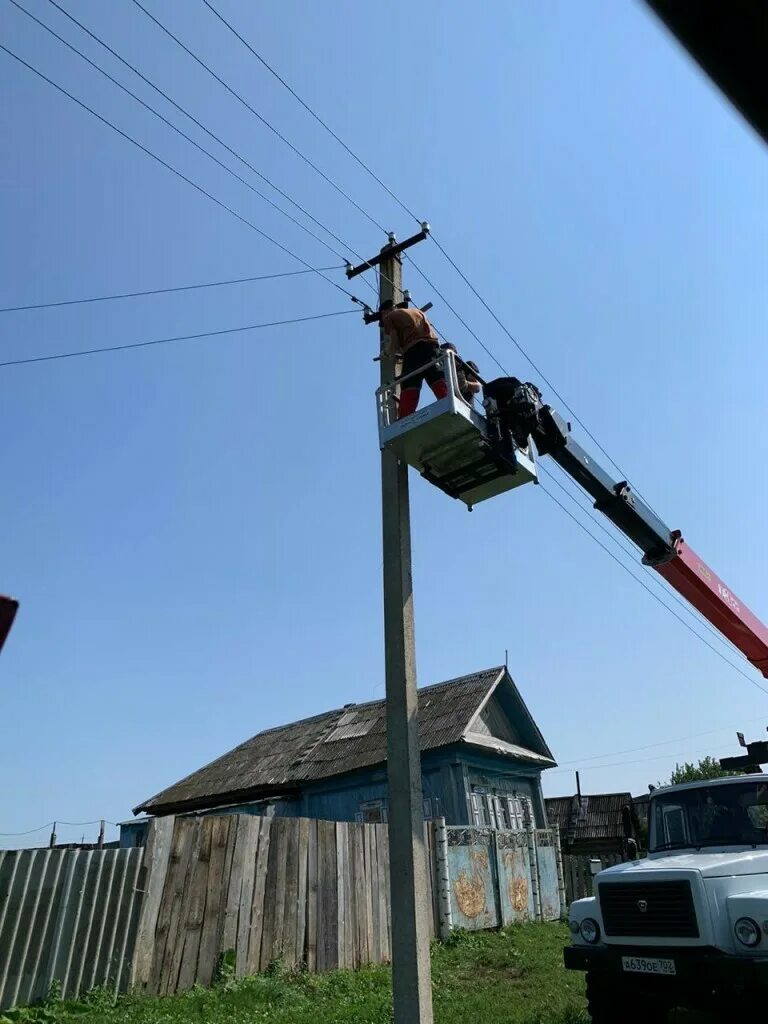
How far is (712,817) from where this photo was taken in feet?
27.2

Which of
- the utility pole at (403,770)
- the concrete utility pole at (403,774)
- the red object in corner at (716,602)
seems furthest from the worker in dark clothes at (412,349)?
the red object in corner at (716,602)

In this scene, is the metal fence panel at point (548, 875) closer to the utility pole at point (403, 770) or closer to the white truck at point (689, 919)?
the white truck at point (689, 919)

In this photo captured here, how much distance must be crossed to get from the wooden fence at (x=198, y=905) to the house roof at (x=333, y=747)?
240 inches

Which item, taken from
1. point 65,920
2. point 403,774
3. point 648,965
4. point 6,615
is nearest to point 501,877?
point 648,965

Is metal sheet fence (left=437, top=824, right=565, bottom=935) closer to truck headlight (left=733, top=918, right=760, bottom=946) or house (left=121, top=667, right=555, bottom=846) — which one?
house (left=121, top=667, right=555, bottom=846)

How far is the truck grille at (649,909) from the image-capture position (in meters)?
6.98

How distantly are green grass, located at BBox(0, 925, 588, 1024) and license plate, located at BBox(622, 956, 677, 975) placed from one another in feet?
4.76

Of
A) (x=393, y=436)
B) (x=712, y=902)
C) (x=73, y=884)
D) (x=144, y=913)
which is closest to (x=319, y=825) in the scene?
(x=144, y=913)

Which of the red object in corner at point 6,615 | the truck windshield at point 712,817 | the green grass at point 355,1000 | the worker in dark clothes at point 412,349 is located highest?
Answer: the worker in dark clothes at point 412,349

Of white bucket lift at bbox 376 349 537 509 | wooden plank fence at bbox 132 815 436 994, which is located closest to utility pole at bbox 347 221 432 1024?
white bucket lift at bbox 376 349 537 509

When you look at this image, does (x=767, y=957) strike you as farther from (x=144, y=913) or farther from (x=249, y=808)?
(x=249, y=808)

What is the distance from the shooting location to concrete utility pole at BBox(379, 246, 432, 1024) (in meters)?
5.55

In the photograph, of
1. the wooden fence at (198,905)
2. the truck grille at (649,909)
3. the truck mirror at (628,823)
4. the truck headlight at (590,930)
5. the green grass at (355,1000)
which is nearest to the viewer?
the truck grille at (649,909)

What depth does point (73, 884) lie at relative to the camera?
28.1ft
